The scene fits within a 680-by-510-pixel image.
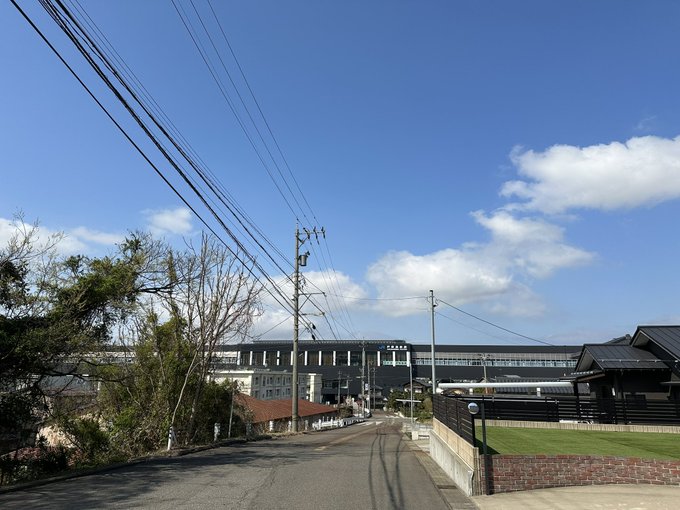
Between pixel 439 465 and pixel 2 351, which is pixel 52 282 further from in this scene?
pixel 439 465

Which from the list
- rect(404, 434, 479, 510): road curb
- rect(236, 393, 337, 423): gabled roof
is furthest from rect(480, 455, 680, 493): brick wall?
rect(236, 393, 337, 423): gabled roof

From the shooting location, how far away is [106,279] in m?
15.8

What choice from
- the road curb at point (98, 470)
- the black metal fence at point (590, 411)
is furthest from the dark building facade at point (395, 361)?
the road curb at point (98, 470)

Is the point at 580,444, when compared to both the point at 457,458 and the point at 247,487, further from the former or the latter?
the point at 247,487

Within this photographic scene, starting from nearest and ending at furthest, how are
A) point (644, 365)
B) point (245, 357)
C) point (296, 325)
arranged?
point (644, 365) < point (296, 325) < point (245, 357)

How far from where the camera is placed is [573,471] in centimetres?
982

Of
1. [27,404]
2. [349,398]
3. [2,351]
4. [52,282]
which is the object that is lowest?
[349,398]

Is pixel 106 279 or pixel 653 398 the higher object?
pixel 106 279

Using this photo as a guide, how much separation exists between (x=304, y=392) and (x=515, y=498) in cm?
10072

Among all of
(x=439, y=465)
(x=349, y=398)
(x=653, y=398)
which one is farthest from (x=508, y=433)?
→ (x=349, y=398)

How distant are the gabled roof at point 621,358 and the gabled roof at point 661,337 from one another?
0.59m

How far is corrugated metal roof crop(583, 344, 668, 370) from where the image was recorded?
22094 mm

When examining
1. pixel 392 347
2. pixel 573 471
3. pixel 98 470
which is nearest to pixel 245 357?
pixel 392 347

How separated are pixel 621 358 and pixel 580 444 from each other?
42.5 ft
